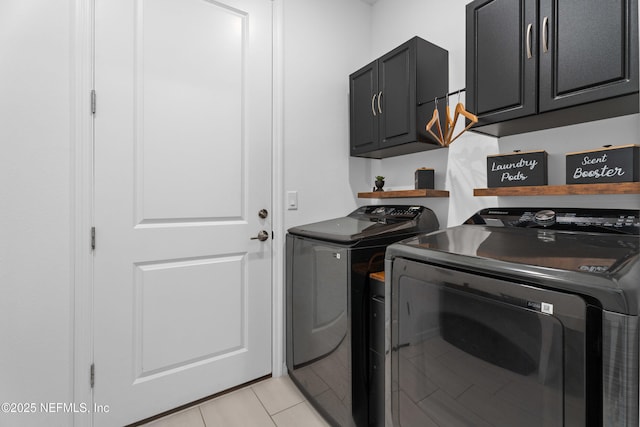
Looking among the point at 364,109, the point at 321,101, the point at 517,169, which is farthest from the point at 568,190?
the point at 321,101

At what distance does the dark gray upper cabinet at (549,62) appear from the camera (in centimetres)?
98

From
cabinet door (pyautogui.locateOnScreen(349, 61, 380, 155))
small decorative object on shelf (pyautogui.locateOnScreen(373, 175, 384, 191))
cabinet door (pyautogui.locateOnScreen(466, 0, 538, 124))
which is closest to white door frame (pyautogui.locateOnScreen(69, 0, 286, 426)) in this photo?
cabinet door (pyautogui.locateOnScreen(349, 61, 380, 155))

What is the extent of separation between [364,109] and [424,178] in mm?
659

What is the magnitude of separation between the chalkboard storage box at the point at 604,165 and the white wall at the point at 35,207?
2.24 metres

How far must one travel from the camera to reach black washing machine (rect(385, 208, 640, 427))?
2.11 feet

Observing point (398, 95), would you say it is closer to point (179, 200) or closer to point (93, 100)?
point (179, 200)

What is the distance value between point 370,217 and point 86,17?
1898 mm

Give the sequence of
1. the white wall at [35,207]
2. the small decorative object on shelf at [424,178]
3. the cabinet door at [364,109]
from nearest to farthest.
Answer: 1. the white wall at [35,207]
2. the small decorative object on shelf at [424,178]
3. the cabinet door at [364,109]

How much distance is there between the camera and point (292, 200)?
1.98 metres

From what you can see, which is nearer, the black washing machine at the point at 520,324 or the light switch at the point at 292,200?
the black washing machine at the point at 520,324

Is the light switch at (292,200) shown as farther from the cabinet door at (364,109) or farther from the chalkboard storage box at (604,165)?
the chalkboard storage box at (604,165)

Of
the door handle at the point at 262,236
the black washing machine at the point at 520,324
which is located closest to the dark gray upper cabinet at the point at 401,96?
the black washing machine at the point at 520,324

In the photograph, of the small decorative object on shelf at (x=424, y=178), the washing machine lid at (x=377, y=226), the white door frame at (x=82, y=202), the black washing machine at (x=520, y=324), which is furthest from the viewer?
the small decorative object on shelf at (x=424, y=178)

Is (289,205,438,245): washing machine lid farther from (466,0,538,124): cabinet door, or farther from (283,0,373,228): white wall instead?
(466,0,538,124): cabinet door
